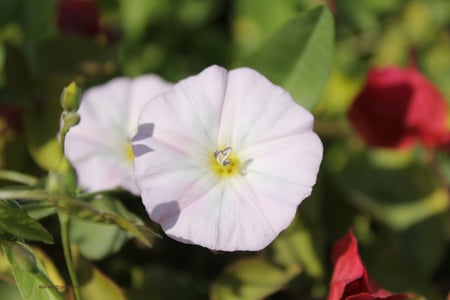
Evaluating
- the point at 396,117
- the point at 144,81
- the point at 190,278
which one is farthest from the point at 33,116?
the point at 396,117

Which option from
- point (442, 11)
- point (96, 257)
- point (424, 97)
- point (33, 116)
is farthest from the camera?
point (442, 11)

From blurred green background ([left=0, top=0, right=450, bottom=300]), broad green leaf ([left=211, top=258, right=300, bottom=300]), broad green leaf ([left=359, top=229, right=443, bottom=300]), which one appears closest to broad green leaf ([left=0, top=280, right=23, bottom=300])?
blurred green background ([left=0, top=0, right=450, bottom=300])

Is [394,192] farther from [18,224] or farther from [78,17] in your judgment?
[18,224]

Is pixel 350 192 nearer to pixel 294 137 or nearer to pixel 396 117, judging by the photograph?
pixel 396 117

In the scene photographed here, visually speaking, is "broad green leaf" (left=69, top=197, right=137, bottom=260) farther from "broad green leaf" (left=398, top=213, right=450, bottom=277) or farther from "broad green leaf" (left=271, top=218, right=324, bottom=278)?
"broad green leaf" (left=398, top=213, right=450, bottom=277)

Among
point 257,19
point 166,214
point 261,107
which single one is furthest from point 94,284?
point 257,19
